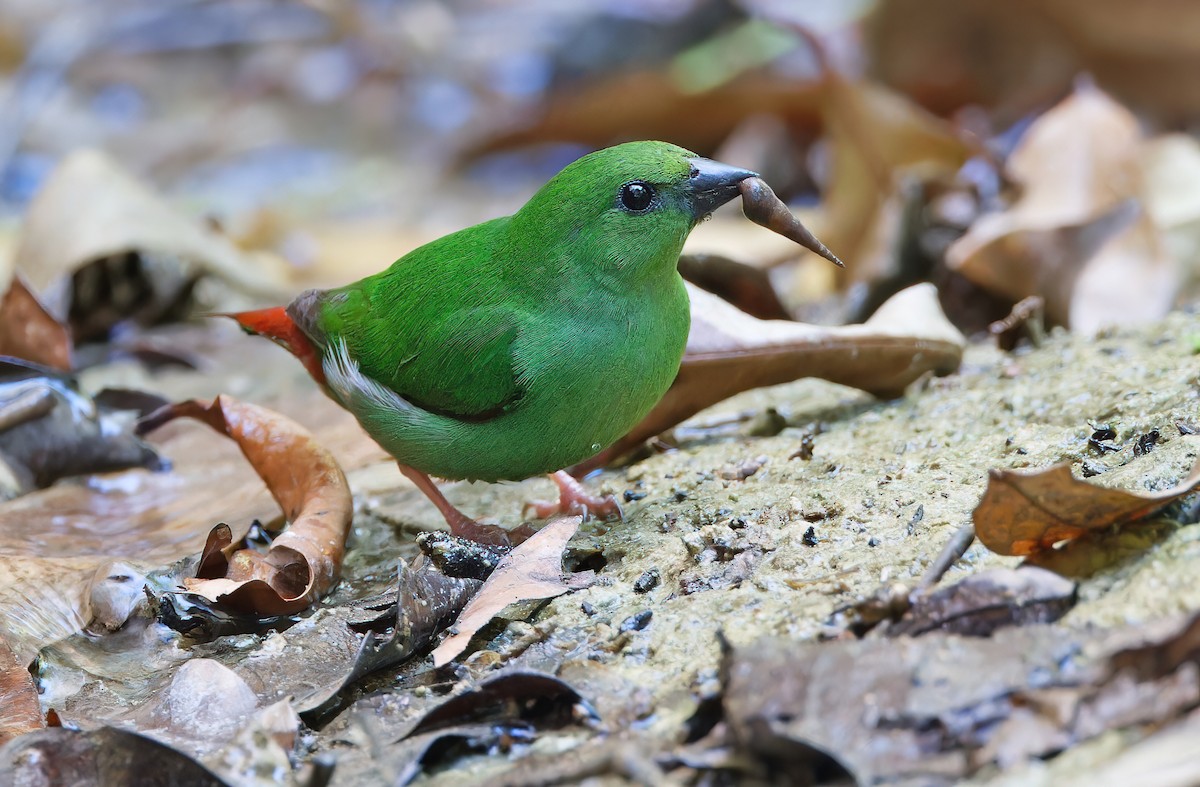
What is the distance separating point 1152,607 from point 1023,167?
353 cm

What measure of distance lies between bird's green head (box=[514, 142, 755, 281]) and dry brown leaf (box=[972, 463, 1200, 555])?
1.20 m

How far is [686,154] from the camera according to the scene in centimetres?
329

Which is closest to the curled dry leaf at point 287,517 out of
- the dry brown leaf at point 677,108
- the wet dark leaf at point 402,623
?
the wet dark leaf at point 402,623

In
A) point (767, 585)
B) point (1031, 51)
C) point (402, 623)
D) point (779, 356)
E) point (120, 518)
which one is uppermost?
point (1031, 51)

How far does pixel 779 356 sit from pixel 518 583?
4.22 feet

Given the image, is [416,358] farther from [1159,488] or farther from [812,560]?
[1159,488]

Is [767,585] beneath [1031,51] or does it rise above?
beneath

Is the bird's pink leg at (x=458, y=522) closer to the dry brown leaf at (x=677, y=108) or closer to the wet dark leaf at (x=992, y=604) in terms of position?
the wet dark leaf at (x=992, y=604)

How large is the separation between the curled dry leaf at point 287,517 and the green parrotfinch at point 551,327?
26 centimetres

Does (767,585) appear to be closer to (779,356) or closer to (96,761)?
(779,356)

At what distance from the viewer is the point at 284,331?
4008 mm

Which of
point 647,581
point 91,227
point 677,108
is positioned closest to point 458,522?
Result: point 647,581

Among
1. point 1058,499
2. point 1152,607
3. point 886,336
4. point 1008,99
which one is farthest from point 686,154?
point 1008,99

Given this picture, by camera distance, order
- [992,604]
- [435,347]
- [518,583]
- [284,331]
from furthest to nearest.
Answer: [284,331]
[435,347]
[518,583]
[992,604]
